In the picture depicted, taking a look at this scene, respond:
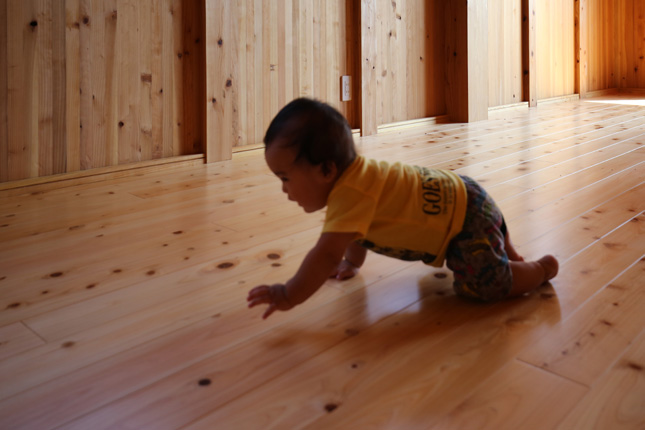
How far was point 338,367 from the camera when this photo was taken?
2.93 ft

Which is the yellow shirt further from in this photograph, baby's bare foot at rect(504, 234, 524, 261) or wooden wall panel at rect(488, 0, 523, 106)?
wooden wall panel at rect(488, 0, 523, 106)

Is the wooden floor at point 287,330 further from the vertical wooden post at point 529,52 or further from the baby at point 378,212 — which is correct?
the vertical wooden post at point 529,52

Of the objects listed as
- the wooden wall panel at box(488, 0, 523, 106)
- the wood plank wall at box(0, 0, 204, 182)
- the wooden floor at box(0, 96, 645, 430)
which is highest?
the wooden wall panel at box(488, 0, 523, 106)

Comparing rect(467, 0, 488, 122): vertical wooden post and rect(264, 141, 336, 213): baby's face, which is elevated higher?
rect(467, 0, 488, 122): vertical wooden post

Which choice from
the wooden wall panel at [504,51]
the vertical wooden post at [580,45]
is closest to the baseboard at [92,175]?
the wooden wall panel at [504,51]

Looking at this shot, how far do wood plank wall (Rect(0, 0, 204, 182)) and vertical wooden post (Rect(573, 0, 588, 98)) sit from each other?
4629 millimetres

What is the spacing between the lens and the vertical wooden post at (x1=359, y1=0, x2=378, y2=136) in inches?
130

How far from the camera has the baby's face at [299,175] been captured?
0.97 m

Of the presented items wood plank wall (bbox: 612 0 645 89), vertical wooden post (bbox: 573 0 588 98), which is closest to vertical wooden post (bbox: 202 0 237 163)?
vertical wooden post (bbox: 573 0 588 98)

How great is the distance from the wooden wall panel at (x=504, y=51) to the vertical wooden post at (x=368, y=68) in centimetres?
141

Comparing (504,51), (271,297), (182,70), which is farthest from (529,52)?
(271,297)

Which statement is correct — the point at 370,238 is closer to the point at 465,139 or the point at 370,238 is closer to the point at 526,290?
the point at 526,290

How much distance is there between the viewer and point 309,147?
96 cm

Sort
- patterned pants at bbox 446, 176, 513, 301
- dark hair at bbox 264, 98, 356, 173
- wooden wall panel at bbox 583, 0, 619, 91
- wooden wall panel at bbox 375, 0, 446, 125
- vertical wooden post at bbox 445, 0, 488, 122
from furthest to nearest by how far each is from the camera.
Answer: wooden wall panel at bbox 583, 0, 619, 91 < vertical wooden post at bbox 445, 0, 488, 122 < wooden wall panel at bbox 375, 0, 446, 125 < patterned pants at bbox 446, 176, 513, 301 < dark hair at bbox 264, 98, 356, 173
